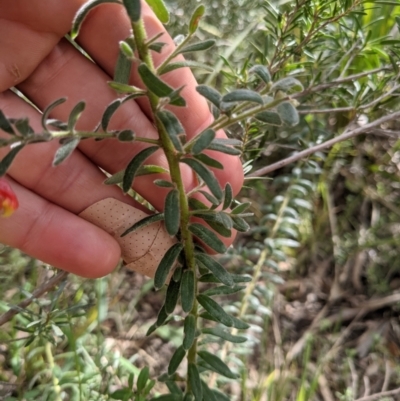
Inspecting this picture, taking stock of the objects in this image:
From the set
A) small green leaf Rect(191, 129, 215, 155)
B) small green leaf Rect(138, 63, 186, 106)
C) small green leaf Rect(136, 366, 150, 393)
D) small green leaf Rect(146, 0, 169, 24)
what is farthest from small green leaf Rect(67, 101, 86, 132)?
small green leaf Rect(136, 366, 150, 393)

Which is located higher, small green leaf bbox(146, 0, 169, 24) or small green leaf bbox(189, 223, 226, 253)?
small green leaf bbox(146, 0, 169, 24)

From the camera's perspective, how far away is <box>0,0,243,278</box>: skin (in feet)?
4.89

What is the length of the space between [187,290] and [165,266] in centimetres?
9

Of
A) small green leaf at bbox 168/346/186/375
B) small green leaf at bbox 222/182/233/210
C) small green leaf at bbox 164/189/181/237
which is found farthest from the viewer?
small green leaf at bbox 168/346/186/375

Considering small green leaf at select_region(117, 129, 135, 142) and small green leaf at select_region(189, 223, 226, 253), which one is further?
small green leaf at select_region(189, 223, 226, 253)

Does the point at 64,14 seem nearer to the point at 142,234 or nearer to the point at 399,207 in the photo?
the point at 142,234

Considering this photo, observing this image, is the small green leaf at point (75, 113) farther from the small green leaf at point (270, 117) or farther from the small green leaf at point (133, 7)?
the small green leaf at point (270, 117)

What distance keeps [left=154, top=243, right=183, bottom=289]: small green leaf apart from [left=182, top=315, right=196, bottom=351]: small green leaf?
0.65 ft

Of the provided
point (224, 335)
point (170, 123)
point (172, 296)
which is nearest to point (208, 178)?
A: point (170, 123)

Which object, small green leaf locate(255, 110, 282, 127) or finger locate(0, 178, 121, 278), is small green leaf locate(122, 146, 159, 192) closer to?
small green leaf locate(255, 110, 282, 127)

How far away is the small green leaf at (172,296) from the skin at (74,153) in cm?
31

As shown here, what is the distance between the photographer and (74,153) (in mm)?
1557

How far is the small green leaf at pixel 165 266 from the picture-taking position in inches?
47.5

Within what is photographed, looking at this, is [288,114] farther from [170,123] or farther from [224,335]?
[224,335]
